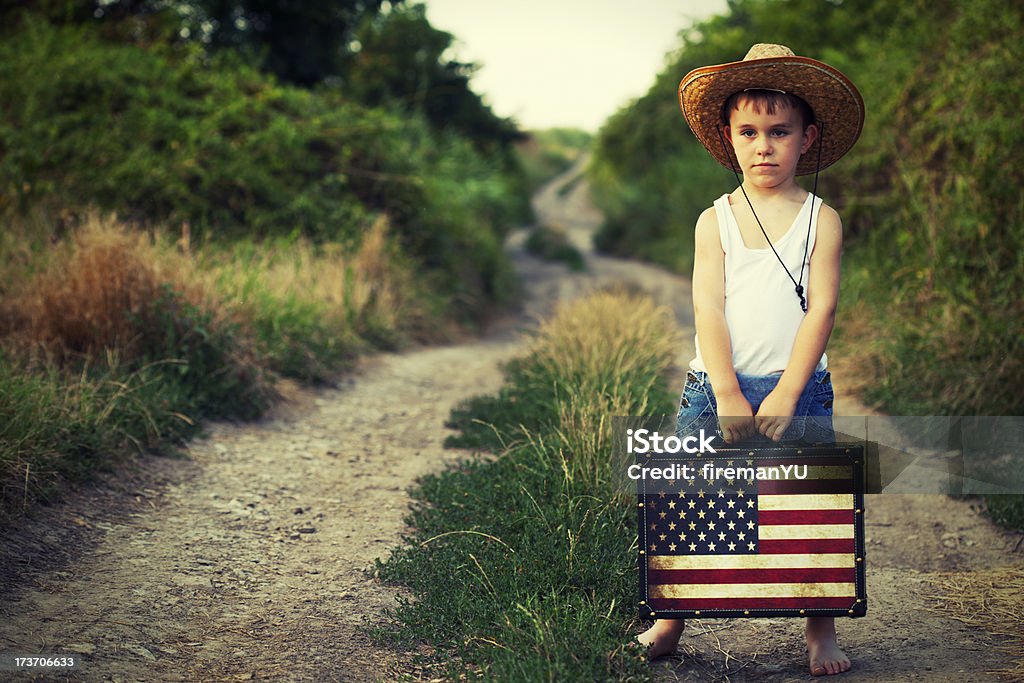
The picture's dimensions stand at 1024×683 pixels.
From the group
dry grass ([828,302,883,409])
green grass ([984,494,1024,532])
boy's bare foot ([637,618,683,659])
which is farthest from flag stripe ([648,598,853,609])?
dry grass ([828,302,883,409])

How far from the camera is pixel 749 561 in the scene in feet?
9.41

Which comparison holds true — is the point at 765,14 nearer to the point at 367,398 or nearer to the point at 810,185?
the point at 810,185

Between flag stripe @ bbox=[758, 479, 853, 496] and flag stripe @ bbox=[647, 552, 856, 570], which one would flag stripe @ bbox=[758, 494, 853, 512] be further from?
flag stripe @ bbox=[647, 552, 856, 570]

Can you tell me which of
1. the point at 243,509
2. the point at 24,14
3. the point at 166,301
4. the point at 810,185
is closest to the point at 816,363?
the point at 243,509

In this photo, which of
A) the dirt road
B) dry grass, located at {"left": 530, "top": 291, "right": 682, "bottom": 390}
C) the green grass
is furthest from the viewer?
dry grass, located at {"left": 530, "top": 291, "right": 682, "bottom": 390}

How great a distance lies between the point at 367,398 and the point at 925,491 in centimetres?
439

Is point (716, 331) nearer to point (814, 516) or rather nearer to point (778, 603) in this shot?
point (814, 516)

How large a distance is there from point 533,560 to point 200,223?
25.5 feet

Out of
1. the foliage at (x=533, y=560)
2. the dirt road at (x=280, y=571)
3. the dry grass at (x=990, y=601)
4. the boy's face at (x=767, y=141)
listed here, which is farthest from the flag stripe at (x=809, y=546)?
the boy's face at (x=767, y=141)

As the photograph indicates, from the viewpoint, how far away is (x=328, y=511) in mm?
4777

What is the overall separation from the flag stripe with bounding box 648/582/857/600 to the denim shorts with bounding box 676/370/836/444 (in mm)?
467

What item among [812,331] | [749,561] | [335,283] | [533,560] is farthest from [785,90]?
[335,283]

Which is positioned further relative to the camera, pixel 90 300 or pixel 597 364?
pixel 597 364

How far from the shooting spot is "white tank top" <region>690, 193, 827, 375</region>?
2881mm
